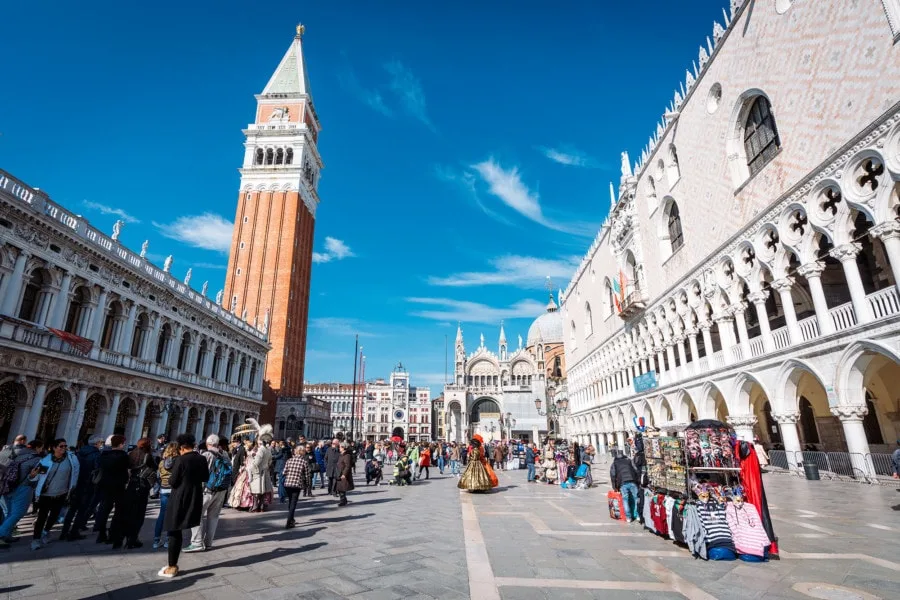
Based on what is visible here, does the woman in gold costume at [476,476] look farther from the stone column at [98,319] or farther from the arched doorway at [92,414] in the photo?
the stone column at [98,319]

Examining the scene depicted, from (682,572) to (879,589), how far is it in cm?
182

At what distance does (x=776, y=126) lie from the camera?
16562mm

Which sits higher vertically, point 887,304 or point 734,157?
point 734,157

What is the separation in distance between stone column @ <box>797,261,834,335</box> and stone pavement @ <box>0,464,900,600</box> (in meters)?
6.85

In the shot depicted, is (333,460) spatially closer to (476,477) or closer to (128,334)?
(476,477)

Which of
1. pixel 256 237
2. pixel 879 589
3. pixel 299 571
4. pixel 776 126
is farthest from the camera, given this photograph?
pixel 256 237

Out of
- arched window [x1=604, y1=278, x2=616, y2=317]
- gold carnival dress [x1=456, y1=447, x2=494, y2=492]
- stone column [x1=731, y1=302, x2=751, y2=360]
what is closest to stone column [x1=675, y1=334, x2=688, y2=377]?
stone column [x1=731, y1=302, x2=751, y2=360]

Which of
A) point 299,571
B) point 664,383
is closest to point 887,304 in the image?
point 664,383

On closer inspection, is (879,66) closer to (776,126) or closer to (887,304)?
(776,126)

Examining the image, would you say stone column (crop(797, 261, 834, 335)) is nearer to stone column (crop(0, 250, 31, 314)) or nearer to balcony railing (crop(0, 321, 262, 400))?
balcony railing (crop(0, 321, 262, 400))

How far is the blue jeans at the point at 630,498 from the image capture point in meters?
8.64

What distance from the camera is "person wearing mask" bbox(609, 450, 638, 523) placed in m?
8.66

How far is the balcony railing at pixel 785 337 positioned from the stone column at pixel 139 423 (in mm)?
28708

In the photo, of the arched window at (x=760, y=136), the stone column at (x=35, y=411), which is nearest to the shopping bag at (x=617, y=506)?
the arched window at (x=760, y=136)
